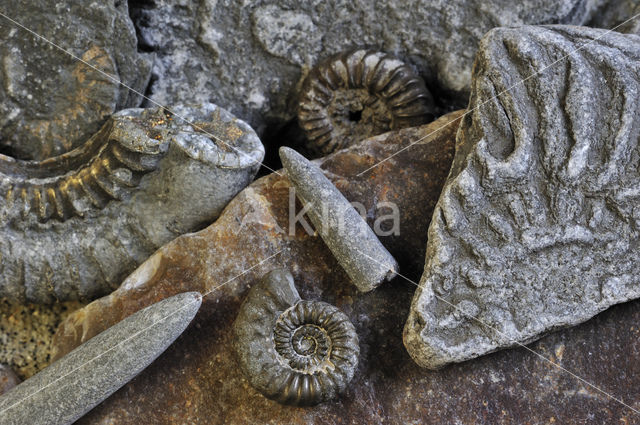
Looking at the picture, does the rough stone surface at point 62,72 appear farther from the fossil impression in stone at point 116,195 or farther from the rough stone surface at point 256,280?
the rough stone surface at point 256,280

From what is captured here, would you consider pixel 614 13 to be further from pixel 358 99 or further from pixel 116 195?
pixel 116 195

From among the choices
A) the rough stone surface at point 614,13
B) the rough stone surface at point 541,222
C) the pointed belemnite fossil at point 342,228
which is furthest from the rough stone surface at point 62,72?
the rough stone surface at point 614,13

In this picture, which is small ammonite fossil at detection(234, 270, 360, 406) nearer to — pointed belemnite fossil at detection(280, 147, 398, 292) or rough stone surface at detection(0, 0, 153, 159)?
pointed belemnite fossil at detection(280, 147, 398, 292)

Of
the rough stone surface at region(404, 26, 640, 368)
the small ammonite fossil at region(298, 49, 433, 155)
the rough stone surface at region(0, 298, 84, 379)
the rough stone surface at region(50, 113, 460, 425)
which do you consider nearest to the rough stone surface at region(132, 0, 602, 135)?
the small ammonite fossil at region(298, 49, 433, 155)

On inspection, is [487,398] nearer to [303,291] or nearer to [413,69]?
[303,291]

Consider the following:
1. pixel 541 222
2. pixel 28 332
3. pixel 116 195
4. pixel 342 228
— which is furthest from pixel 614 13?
pixel 28 332
